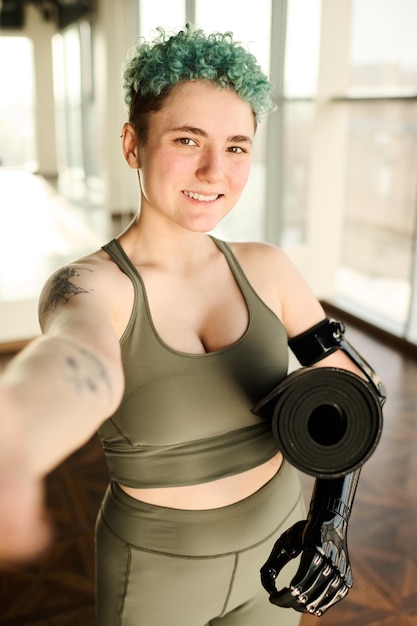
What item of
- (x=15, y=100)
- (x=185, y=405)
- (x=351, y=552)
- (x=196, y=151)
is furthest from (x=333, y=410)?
(x=15, y=100)

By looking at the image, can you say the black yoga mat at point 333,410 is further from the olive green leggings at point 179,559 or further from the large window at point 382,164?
the large window at point 382,164

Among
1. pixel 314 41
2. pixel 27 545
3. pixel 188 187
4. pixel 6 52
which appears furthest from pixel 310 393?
pixel 314 41

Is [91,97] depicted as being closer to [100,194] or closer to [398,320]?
[100,194]

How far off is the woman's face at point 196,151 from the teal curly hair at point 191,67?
16mm

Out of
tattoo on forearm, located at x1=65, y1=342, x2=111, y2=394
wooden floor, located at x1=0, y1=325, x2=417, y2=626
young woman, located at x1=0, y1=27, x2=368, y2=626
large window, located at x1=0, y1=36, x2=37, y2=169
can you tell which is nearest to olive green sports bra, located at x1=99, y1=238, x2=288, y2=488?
young woman, located at x1=0, y1=27, x2=368, y2=626

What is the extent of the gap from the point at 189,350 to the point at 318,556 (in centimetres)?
42

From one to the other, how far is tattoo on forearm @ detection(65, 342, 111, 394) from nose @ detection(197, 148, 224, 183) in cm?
48

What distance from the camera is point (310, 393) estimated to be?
0.99 metres

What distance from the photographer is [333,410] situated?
1.01m

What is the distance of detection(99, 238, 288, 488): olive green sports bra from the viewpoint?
107cm

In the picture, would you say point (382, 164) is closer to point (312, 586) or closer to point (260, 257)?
point (260, 257)

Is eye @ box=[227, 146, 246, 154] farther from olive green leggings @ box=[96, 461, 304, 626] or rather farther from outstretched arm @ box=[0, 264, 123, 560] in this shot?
olive green leggings @ box=[96, 461, 304, 626]

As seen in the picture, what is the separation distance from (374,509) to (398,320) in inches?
110

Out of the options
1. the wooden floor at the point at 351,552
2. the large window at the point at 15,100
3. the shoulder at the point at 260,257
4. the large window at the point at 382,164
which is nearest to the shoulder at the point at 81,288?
the shoulder at the point at 260,257
